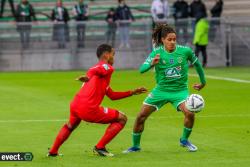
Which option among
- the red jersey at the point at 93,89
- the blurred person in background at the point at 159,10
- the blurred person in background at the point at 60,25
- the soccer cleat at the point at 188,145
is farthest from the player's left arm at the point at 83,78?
the blurred person in background at the point at 159,10

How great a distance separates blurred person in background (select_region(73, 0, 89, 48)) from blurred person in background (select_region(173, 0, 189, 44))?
12.2 feet

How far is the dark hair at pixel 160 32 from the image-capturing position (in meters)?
13.5

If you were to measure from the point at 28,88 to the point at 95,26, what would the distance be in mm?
10116

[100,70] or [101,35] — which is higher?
[100,70]

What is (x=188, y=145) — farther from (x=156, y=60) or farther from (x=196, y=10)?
(x=196, y=10)

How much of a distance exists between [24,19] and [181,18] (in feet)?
21.4

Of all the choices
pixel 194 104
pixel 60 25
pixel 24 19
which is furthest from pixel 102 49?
pixel 24 19

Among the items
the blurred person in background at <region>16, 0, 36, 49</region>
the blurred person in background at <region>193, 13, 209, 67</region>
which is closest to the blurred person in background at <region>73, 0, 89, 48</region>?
the blurred person in background at <region>16, 0, 36, 49</region>

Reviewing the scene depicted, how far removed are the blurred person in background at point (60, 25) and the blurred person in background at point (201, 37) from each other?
523cm

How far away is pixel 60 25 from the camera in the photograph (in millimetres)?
36312

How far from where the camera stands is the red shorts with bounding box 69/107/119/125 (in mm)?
12570

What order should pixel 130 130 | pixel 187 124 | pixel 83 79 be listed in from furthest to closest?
pixel 130 130
pixel 187 124
pixel 83 79

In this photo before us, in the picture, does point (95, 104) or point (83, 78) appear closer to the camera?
point (83, 78)

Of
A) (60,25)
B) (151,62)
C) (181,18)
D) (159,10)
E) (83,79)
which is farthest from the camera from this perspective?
(181,18)
